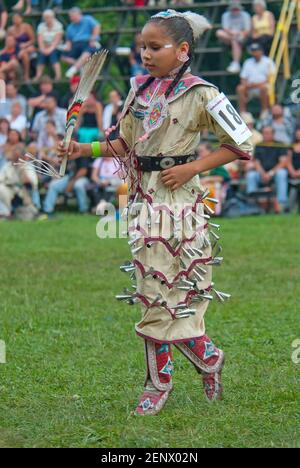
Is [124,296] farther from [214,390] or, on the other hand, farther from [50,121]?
[50,121]

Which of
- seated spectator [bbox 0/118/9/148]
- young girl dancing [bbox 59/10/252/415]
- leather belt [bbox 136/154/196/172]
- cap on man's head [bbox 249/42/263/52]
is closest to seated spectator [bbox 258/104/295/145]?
cap on man's head [bbox 249/42/263/52]

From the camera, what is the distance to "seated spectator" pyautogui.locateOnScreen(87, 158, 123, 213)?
18344mm

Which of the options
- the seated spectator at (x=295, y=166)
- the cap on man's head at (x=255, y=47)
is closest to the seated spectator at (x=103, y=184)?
the seated spectator at (x=295, y=166)

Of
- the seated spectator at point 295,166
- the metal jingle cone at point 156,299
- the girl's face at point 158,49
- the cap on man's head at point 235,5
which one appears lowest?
the seated spectator at point 295,166

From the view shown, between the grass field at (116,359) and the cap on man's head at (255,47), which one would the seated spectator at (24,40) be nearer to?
the cap on man's head at (255,47)

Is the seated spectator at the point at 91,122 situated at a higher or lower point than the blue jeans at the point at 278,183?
higher

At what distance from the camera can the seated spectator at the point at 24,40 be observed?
21602mm

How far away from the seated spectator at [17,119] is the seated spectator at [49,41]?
2426 mm

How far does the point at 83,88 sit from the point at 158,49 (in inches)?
16.3

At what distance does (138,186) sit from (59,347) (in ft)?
7.01

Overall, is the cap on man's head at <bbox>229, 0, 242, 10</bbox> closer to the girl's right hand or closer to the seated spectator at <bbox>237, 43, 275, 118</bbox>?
the seated spectator at <bbox>237, 43, 275, 118</bbox>

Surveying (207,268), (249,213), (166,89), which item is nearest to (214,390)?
(207,268)

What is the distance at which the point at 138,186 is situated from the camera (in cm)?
551

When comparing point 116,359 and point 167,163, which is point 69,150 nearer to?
point 167,163
